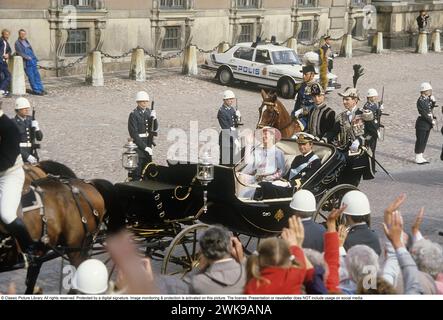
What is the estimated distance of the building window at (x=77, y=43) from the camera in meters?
25.5

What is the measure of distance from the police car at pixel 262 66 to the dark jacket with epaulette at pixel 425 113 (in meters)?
6.65

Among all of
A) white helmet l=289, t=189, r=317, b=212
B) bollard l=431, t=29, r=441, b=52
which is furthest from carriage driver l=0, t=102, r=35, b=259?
bollard l=431, t=29, r=441, b=52

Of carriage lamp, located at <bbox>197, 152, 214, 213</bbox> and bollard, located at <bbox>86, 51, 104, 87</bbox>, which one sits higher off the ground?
carriage lamp, located at <bbox>197, 152, 214, 213</bbox>

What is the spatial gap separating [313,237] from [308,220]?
324 millimetres

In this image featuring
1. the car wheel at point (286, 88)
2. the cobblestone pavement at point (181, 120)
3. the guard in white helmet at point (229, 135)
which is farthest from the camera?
the car wheel at point (286, 88)

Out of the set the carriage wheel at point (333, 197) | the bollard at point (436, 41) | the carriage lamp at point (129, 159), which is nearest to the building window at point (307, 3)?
the bollard at point (436, 41)

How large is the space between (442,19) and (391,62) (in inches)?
A: 364

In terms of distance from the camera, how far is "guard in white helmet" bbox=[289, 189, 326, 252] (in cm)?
800

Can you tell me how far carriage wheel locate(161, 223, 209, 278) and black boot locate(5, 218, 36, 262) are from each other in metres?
1.29

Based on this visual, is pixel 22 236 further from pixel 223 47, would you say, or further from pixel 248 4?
pixel 248 4

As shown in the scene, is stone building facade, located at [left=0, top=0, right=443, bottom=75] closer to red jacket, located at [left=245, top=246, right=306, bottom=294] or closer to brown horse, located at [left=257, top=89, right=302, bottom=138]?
brown horse, located at [left=257, top=89, right=302, bottom=138]

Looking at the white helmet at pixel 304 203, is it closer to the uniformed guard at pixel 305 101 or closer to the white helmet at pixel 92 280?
the white helmet at pixel 92 280

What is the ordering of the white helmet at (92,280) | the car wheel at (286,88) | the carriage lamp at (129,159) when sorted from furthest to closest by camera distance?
the car wheel at (286,88) < the carriage lamp at (129,159) < the white helmet at (92,280)

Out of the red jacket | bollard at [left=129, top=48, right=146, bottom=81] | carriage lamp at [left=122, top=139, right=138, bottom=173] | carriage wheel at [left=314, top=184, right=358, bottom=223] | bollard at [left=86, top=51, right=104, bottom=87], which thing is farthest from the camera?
bollard at [left=129, top=48, right=146, bottom=81]
